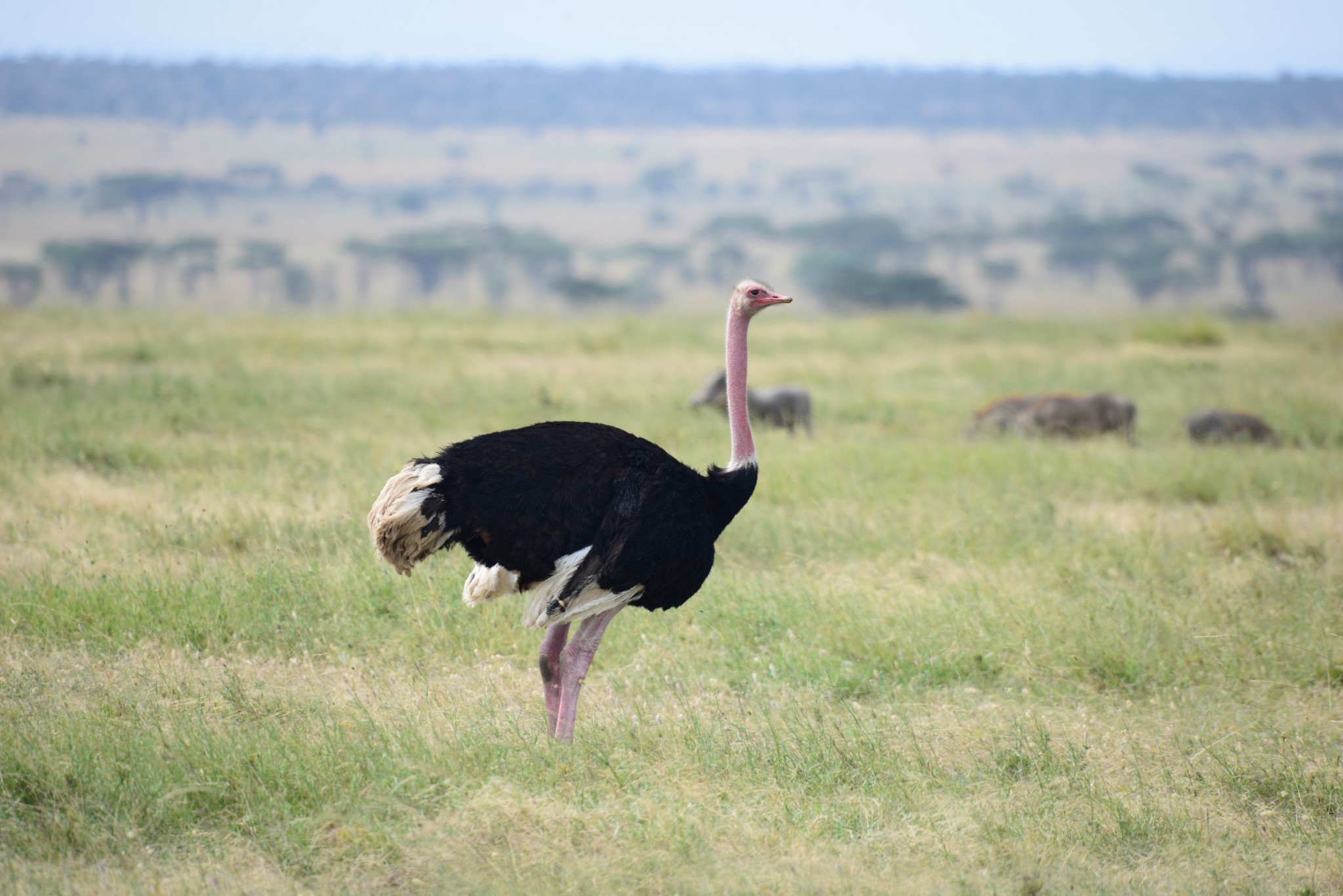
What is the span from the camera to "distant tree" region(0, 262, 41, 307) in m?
59.9

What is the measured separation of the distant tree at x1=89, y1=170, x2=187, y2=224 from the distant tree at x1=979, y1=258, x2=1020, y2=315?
48667mm

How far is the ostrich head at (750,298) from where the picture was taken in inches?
195

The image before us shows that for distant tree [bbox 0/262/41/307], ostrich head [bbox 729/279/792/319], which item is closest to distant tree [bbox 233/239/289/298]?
distant tree [bbox 0/262/41/307]

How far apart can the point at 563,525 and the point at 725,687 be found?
124cm

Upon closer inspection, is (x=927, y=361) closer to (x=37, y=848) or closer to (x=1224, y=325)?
(x=1224, y=325)

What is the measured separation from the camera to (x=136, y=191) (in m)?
79.9

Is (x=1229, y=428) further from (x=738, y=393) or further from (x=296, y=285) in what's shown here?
(x=296, y=285)

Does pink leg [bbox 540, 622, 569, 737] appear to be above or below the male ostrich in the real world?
below

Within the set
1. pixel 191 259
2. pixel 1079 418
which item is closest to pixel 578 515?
pixel 1079 418

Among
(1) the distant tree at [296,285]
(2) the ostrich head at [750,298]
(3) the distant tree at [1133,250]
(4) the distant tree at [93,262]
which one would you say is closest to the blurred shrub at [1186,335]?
(2) the ostrich head at [750,298]

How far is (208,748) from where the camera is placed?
4137mm

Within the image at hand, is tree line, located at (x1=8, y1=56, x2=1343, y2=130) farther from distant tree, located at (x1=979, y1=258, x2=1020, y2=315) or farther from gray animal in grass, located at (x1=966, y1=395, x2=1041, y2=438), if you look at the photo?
gray animal in grass, located at (x1=966, y1=395, x2=1041, y2=438)

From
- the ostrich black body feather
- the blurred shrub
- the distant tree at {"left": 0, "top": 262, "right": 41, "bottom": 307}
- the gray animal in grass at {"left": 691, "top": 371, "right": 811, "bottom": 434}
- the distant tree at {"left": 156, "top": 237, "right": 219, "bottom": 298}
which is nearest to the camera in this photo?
the ostrich black body feather

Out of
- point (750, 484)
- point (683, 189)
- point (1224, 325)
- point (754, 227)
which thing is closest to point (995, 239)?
point (754, 227)
